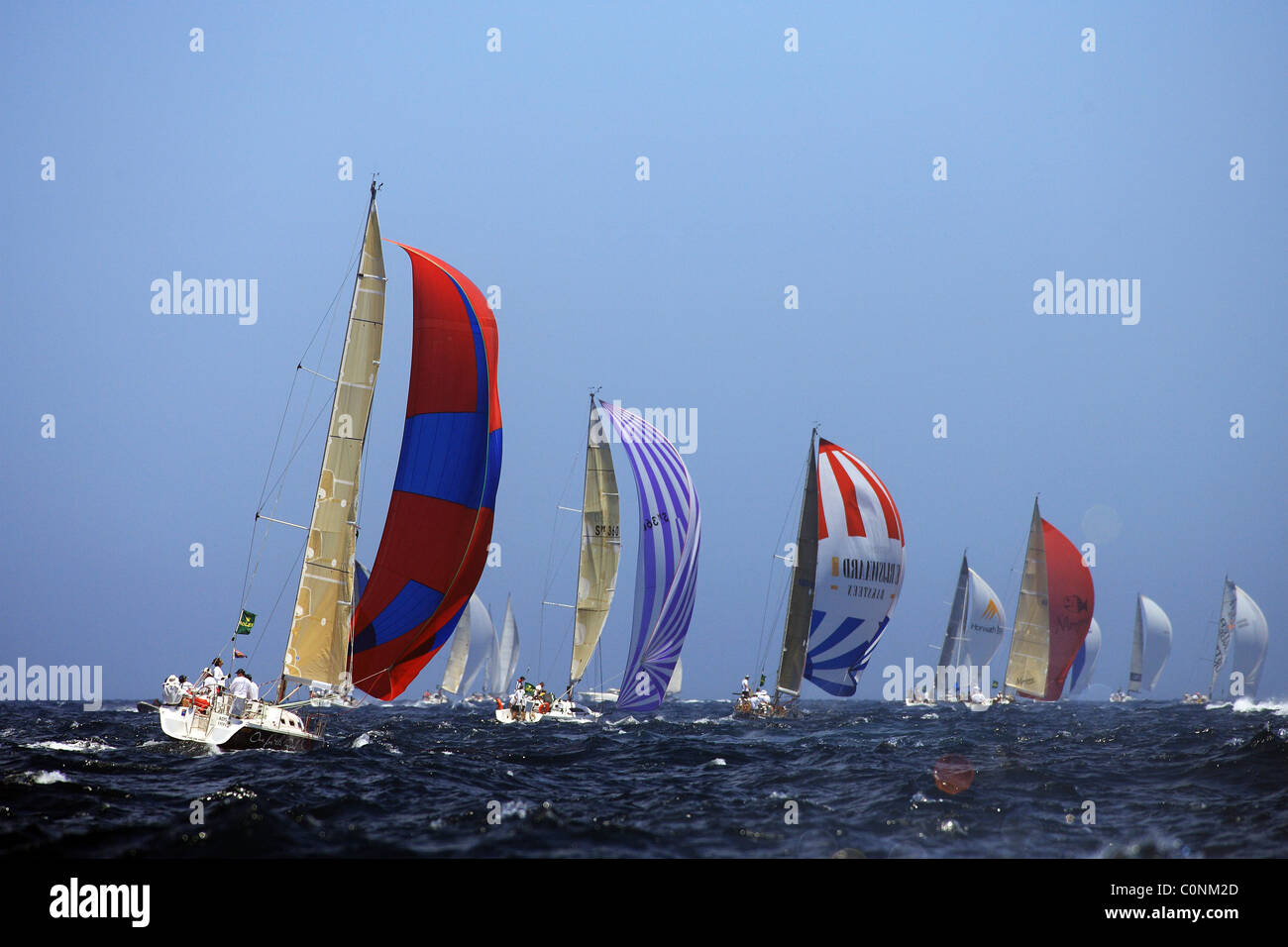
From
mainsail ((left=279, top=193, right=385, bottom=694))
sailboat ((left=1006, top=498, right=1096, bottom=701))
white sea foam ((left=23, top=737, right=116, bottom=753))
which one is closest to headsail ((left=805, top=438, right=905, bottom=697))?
mainsail ((left=279, top=193, right=385, bottom=694))

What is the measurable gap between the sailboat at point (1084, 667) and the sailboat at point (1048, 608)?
22.7 metres

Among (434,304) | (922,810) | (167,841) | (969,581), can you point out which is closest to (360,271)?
(434,304)

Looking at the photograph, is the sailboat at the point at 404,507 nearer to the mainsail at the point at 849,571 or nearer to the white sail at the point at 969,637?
the mainsail at the point at 849,571

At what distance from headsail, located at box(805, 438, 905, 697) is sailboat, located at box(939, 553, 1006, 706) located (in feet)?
90.1

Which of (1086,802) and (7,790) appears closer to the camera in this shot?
(7,790)

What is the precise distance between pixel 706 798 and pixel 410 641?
8196 millimetres

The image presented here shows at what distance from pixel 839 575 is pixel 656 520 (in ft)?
19.7

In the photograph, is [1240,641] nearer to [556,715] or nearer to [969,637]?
[969,637]

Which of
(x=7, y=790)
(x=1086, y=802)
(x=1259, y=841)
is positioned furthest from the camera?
(x=1086, y=802)

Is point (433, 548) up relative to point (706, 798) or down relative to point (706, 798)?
up

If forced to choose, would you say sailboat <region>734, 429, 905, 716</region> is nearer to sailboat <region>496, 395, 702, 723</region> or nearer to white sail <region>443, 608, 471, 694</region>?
sailboat <region>496, 395, 702, 723</region>
